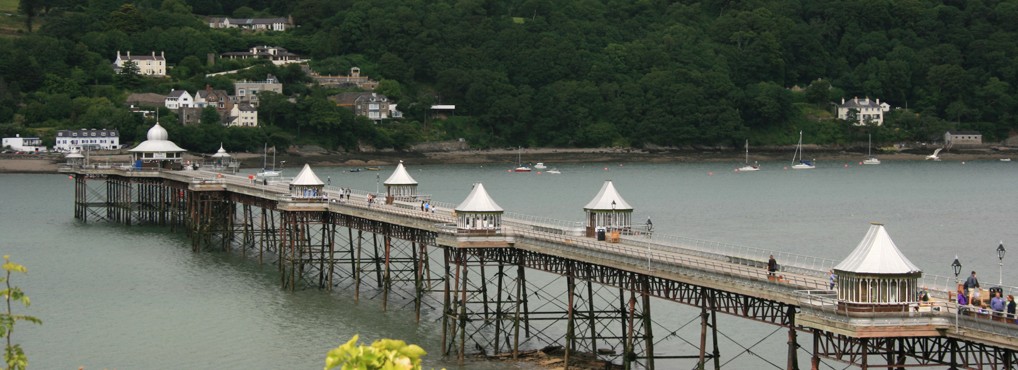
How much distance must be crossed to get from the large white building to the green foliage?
6885 inches

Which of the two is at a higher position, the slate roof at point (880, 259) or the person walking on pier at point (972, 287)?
the slate roof at point (880, 259)

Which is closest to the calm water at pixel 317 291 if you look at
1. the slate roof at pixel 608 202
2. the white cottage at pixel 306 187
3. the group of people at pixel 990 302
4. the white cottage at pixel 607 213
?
the white cottage at pixel 306 187

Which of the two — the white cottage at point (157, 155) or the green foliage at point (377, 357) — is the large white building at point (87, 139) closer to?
the white cottage at point (157, 155)

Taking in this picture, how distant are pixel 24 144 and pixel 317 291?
A: 4860 inches

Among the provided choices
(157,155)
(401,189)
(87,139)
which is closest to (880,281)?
(401,189)

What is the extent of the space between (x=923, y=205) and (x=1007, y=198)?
566 inches

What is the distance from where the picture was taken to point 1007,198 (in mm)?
150125

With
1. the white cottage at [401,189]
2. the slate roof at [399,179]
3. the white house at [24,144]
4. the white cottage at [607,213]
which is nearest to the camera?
the white cottage at [607,213]

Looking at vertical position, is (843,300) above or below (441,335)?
above

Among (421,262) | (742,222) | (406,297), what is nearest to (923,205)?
(742,222)

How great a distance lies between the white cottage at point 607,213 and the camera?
5759cm

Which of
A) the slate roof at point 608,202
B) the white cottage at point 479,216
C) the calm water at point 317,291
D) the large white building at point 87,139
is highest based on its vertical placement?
the large white building at point 87,139

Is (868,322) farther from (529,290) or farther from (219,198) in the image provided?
(219,198)

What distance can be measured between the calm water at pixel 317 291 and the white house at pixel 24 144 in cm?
400
